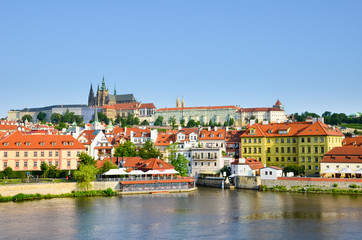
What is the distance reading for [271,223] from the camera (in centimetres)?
4256

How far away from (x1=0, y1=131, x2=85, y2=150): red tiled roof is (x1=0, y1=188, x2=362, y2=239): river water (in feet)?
54.9

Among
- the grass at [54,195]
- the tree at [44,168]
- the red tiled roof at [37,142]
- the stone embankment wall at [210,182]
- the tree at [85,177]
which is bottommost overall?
the grass at [54,195]

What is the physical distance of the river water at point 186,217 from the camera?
126 feet

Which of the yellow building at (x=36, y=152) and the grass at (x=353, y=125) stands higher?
the grass at (x=353, y=125)

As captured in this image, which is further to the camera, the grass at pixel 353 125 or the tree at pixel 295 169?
the grass at pixel 353 125

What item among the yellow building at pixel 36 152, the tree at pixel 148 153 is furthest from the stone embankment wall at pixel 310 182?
the yellow building at pixel 36 152

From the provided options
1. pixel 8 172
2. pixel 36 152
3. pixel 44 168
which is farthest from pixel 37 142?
pixel 8 172

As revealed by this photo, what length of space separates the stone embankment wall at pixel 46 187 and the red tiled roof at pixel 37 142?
488 inches

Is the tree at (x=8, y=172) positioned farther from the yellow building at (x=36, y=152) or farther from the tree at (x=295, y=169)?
the tree at (x=295, y=169)

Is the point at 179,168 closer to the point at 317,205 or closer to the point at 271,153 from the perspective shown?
the point at 271,153

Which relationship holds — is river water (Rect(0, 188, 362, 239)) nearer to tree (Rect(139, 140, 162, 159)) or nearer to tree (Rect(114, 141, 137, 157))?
tree (Rect(139, 140, 162, 159))

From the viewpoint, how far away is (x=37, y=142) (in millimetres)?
70938

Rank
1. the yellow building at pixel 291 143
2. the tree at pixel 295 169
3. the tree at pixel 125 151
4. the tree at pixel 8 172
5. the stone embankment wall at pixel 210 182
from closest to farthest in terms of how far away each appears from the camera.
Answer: the tree at pixel 8 172
the stone embankment wall at pixel 210 182
the tree at pixel 295 169
the yellow building at pixel 291 143
the tree at pixel 125 151

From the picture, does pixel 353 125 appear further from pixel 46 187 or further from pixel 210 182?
pixel 46 187
